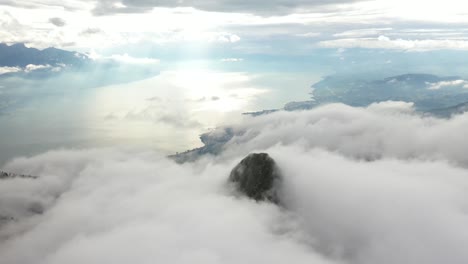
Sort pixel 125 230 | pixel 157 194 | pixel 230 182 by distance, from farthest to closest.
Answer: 1. pixel 157 194
2. pixel 230 182
3. pixel 125 230

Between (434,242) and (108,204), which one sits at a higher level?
(434,242)

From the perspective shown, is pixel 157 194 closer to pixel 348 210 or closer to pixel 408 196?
pixel 348 210

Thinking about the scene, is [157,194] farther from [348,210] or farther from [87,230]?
[348,210]

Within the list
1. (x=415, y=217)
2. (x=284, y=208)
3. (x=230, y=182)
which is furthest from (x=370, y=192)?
(x=230, y=182)

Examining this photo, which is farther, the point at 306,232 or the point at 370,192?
the point at 370,192

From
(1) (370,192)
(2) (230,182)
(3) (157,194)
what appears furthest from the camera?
(3) (157,194)

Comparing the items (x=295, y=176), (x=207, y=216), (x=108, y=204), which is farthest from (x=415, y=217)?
(x=108, y=204)
